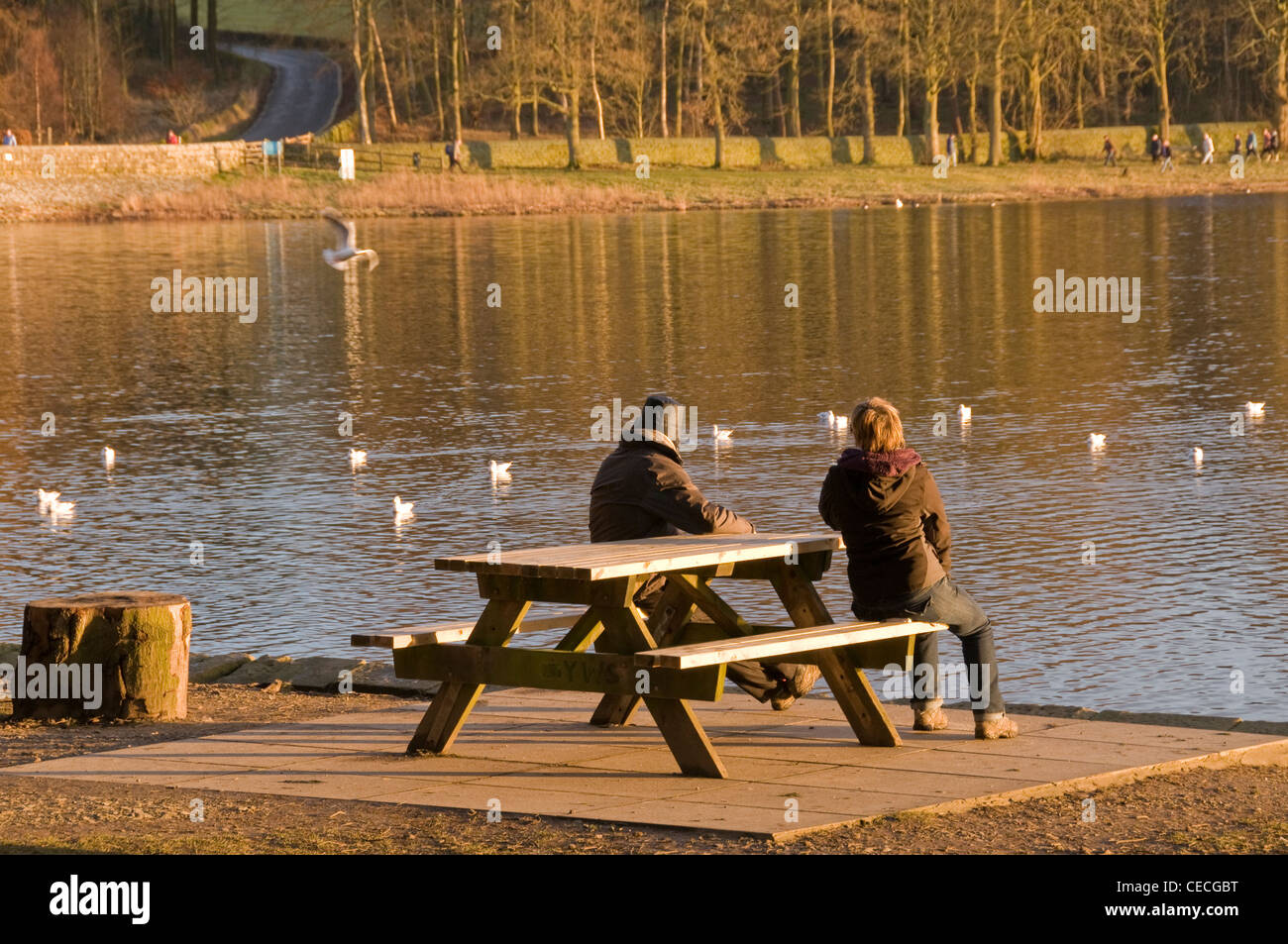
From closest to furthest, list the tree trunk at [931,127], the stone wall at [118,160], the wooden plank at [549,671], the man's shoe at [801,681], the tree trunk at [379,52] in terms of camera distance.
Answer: the wooden plank at [549,671] < the man's shoe at [801,681] < the stone wall at [118,160] < the tree trunk at [379,52] < the tree trunk at [931,127]

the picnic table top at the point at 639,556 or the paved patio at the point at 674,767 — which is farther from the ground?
the picnic table top at the point at 639,556

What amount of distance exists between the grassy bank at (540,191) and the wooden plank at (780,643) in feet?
179

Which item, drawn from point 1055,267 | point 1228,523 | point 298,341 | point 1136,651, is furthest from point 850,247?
point 1136,651

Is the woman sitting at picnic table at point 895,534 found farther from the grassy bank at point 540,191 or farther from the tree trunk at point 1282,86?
the tree trunk at point 1282,86

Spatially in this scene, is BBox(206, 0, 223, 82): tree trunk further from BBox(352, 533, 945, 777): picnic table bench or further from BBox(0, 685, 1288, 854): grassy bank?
BBox(0, 685, 1288, 854): grassy bank

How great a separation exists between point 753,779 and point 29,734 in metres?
3.62

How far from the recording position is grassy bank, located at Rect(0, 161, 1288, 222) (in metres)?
62.4

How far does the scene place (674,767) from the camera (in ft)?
25.9

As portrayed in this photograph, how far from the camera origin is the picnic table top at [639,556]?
24.8ft

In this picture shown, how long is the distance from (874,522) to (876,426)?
0.42m

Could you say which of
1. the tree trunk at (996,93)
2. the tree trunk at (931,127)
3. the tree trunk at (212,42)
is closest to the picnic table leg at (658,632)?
the tree trunk at (996,93)

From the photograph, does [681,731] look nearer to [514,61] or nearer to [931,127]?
[514,61]

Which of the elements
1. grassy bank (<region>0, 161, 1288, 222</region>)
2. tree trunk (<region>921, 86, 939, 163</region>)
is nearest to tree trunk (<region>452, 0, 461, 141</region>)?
grassy bank (<region>0, 161, 1288, 222</region>)
